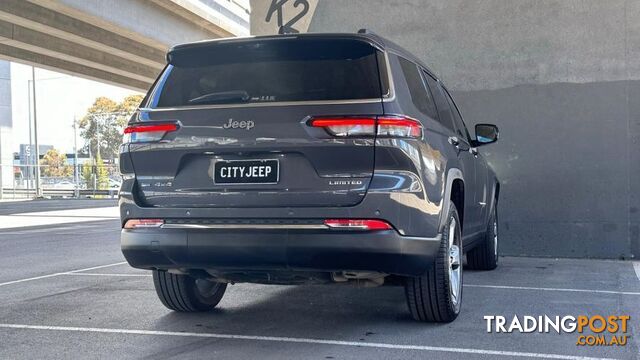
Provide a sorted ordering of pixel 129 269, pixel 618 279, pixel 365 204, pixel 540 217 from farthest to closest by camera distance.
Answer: pixel 540 217 → pixel 129 269 → pixel 618 279 → pixel 365 204

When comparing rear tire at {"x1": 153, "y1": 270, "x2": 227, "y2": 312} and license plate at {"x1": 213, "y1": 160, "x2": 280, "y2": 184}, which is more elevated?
→ license plate at {"x1": 213, "y1": 160, "x2": 280, "y2": 184}

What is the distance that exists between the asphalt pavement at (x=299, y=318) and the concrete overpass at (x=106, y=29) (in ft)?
50.8

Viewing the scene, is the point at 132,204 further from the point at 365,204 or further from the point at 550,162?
the point at 550,162

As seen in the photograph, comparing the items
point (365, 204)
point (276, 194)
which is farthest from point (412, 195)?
point (276, 194)

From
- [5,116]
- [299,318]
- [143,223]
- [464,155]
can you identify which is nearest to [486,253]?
[464,155]

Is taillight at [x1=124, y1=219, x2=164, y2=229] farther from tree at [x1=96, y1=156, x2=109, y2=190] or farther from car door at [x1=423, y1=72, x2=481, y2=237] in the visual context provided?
tree at [x1=96, y1=156, x2=109, y2=190]

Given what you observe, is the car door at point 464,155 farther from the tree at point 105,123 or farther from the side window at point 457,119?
the tree at point 105,123

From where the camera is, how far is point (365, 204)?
443cm

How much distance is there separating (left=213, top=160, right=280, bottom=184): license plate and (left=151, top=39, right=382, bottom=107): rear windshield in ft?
1.29

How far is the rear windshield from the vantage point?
470 centimetres

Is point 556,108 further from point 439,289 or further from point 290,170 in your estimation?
point 290,170

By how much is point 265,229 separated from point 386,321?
1.41m

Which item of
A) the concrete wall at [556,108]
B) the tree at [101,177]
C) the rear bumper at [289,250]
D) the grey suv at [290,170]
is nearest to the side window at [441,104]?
the grey suv at [290,170]

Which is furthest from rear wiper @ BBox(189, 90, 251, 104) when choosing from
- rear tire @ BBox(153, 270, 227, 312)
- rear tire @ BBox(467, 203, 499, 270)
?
rear tire @ BBox(467, 203, 499, 270)
